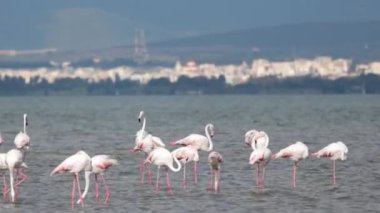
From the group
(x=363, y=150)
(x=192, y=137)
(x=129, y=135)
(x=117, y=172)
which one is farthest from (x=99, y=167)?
(x=129, y=135)

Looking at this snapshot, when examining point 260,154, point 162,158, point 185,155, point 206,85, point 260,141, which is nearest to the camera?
point 162,158

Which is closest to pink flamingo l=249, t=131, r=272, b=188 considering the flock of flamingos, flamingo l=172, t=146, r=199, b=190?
the flock of flamingos

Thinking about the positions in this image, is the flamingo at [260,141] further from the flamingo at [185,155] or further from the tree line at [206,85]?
the tree line at [206,85]

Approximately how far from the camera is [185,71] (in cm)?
19150

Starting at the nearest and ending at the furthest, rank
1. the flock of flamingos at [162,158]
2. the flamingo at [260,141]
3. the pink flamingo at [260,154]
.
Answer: the flock of flamingos at [162,158]
the pink flamingo at [260,154]
the flamingo at [260,141]

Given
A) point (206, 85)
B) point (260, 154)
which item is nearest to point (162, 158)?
point (260, 154)

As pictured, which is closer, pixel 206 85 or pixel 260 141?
pixel 260 141

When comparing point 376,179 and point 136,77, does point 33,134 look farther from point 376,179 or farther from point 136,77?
point 136,77

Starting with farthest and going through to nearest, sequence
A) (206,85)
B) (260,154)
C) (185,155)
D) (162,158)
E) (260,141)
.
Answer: (206,85) → (260,141) → (185,155) → (260,154) → (162,158)

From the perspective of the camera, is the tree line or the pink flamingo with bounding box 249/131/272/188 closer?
the pink flamingo with bounding box 249/131/272/188

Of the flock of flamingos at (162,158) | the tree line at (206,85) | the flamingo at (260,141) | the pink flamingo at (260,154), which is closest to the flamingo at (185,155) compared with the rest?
the flock of flamingos at (162,158)

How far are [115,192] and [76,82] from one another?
16311cm

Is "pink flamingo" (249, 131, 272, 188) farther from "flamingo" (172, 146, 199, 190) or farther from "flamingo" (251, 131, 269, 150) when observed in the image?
"flamingo" (172, 146, 199, 190)

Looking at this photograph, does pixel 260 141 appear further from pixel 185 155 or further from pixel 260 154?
pixel 185 155
